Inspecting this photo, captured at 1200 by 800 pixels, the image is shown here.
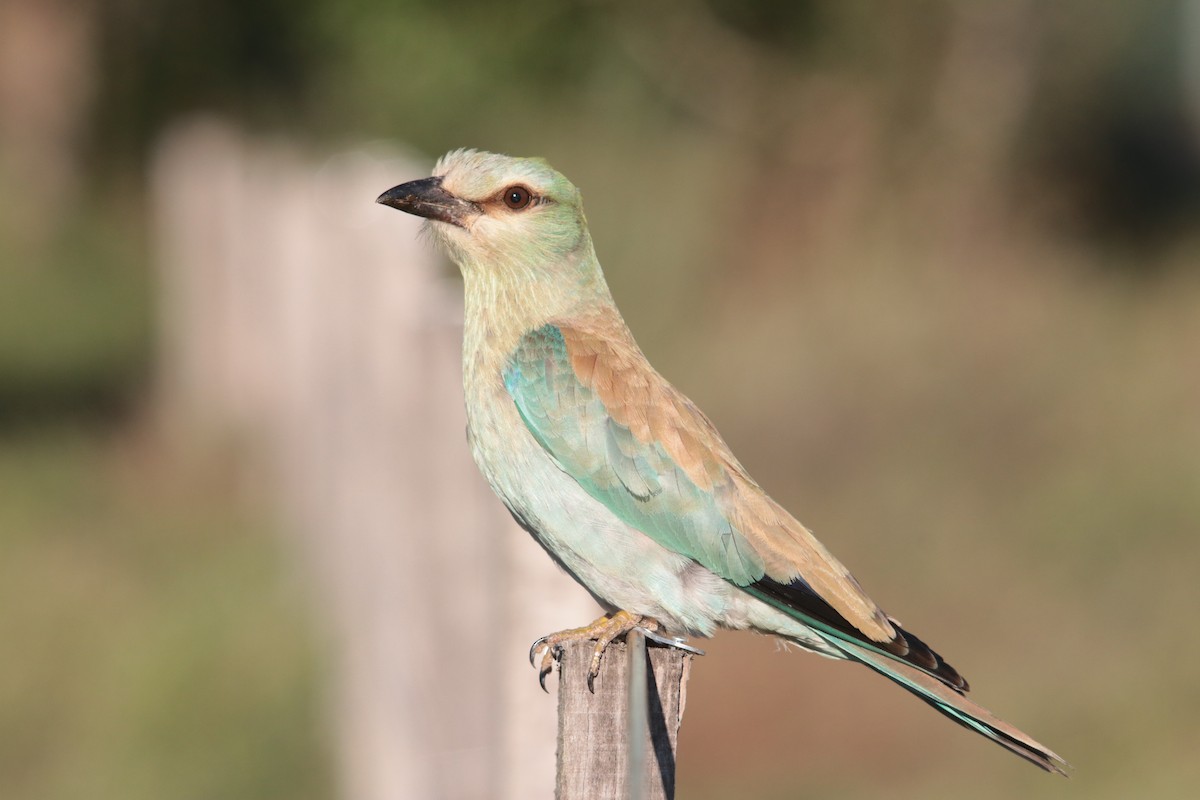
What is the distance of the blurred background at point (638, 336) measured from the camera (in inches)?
243

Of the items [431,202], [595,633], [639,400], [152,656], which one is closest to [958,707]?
[595,633]

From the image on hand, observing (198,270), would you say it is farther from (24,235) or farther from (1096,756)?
(1096,756)

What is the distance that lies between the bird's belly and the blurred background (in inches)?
20.3

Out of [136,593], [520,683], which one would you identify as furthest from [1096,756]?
[136,593]

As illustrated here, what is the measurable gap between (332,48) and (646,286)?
5.11m

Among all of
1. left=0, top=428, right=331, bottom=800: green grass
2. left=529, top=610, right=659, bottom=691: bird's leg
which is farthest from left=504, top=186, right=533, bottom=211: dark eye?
left=0, top=428, right=331, bottom=800: green grass

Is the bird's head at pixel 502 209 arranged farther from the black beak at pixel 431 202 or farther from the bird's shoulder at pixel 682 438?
the bird's shoulder at pixel 682 438

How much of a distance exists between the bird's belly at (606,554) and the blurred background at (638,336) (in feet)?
1.70

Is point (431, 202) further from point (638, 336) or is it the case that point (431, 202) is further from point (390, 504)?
point (638, 336)

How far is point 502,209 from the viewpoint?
3850 millimetres

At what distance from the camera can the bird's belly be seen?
3385 mm

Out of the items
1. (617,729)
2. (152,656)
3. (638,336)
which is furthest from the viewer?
(638,336)

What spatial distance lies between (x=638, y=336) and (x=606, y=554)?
695 centimetres

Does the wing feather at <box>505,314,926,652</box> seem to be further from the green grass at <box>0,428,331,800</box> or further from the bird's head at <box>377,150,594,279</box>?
the green grass at <box>0,428,331,800</box>
